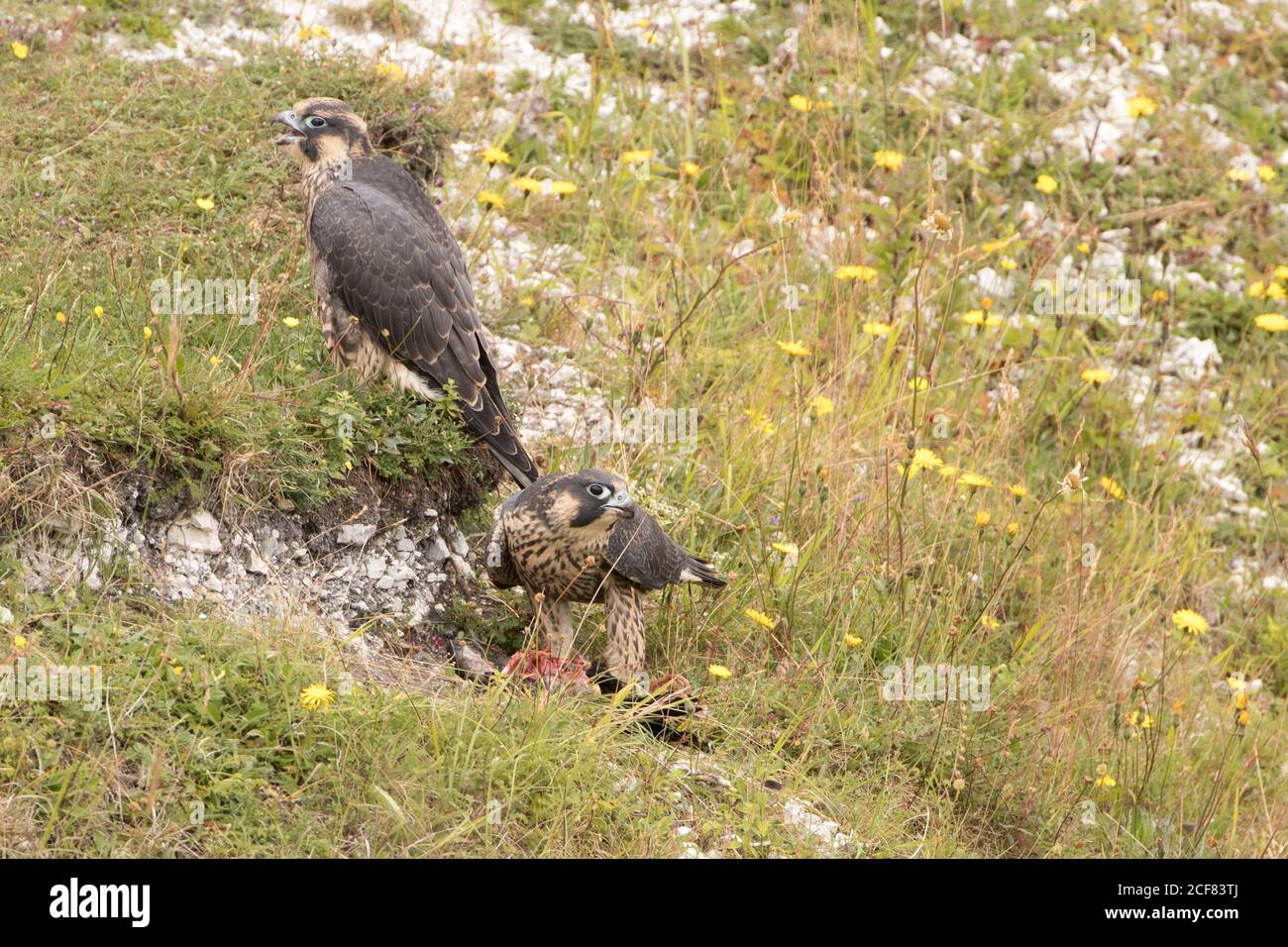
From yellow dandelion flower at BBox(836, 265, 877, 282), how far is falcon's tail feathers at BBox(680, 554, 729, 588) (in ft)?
6.78

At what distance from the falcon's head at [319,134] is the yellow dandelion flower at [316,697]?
2.55 m

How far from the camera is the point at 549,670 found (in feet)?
14.9

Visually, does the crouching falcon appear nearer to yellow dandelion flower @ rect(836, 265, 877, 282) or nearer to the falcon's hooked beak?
the falcon's hooked beak

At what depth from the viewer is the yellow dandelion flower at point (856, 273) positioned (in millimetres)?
6617

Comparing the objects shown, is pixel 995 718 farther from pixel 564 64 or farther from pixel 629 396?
pixel 564 64

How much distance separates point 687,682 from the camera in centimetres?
475

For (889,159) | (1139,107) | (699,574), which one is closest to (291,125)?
(699,574)

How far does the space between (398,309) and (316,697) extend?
73.4 inches
